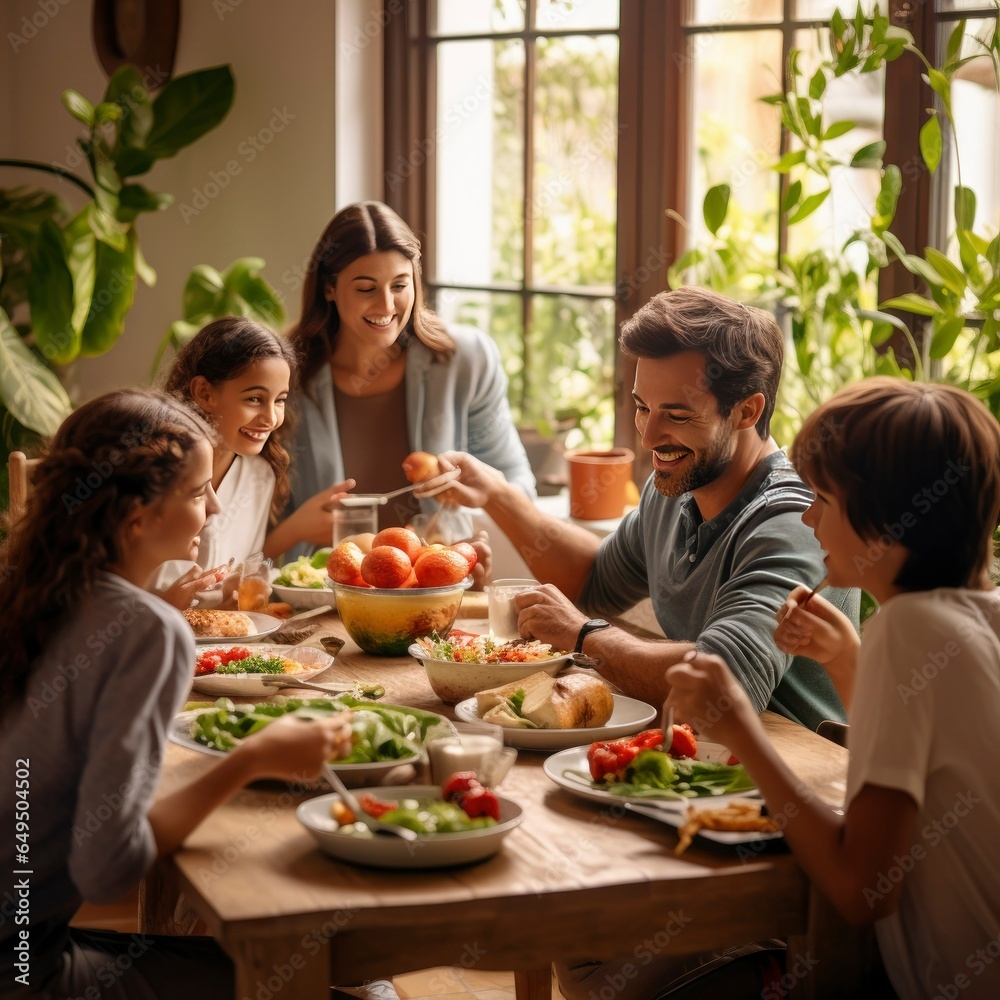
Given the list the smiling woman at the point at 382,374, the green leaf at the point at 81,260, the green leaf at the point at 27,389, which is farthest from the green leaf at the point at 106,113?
the smiling woman at the point at 382,374

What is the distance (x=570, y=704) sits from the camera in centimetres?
160

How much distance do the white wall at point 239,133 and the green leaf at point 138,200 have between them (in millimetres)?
298

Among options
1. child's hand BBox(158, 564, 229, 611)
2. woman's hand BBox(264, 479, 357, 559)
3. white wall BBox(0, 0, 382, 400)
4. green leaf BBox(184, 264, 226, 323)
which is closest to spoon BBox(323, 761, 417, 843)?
child's hand BBox(158, 564, 229, 611)

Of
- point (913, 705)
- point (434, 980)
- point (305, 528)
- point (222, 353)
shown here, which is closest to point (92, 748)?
point (913, 705)

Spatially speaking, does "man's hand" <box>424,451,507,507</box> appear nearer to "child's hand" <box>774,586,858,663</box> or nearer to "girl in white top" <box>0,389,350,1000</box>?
"child's hand" <box>774,586,858,663</box>

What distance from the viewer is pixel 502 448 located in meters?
3.17

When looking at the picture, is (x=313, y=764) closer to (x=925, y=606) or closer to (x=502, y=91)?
(x=925, y=606)

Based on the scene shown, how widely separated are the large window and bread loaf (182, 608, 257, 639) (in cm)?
155

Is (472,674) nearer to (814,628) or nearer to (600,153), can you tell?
(814,628)

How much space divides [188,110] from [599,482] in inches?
67.8

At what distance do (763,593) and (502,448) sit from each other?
1.46 m

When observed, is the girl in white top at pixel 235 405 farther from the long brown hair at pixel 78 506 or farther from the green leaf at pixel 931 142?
the green leaf at pixel 931 142

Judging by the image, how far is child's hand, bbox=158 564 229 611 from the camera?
2121 mm

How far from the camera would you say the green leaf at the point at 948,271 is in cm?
229
